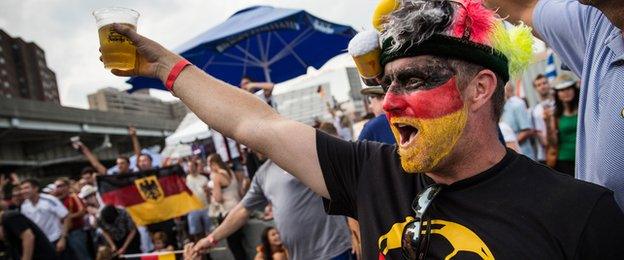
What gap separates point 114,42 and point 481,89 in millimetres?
1296

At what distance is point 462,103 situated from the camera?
1.42 m

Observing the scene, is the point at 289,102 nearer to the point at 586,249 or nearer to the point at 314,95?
the point at 314,95

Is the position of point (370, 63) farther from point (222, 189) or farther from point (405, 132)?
point (222, 189)

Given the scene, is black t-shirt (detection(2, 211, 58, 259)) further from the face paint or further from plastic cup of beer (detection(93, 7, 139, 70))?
the face paint

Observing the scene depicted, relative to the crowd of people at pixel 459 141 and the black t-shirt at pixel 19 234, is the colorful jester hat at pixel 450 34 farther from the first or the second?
the black t-shirt at pixel 19 234

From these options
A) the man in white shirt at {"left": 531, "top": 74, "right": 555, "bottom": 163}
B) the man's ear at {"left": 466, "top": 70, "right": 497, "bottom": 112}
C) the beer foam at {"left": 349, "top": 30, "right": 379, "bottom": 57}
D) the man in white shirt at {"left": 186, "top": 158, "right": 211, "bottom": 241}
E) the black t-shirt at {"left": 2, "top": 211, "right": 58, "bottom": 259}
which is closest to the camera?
the man's ear at {"left": 466, "top": 70, "right": 497, "bottom": 112}

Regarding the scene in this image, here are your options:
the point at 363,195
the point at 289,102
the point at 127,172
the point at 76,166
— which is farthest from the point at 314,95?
the point at 76,166

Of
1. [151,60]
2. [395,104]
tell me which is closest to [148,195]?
[151,60]

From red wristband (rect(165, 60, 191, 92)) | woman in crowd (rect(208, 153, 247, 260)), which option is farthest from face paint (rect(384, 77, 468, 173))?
woman in crowd (rect(208, 153, 247, 260))

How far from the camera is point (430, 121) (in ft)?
4.57

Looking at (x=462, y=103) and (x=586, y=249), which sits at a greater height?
(x=462, y=103)

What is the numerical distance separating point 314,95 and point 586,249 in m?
23.3

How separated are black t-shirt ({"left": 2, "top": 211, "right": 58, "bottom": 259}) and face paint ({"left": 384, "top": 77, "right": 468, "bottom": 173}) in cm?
612

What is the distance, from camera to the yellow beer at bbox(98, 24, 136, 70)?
1681 mm
